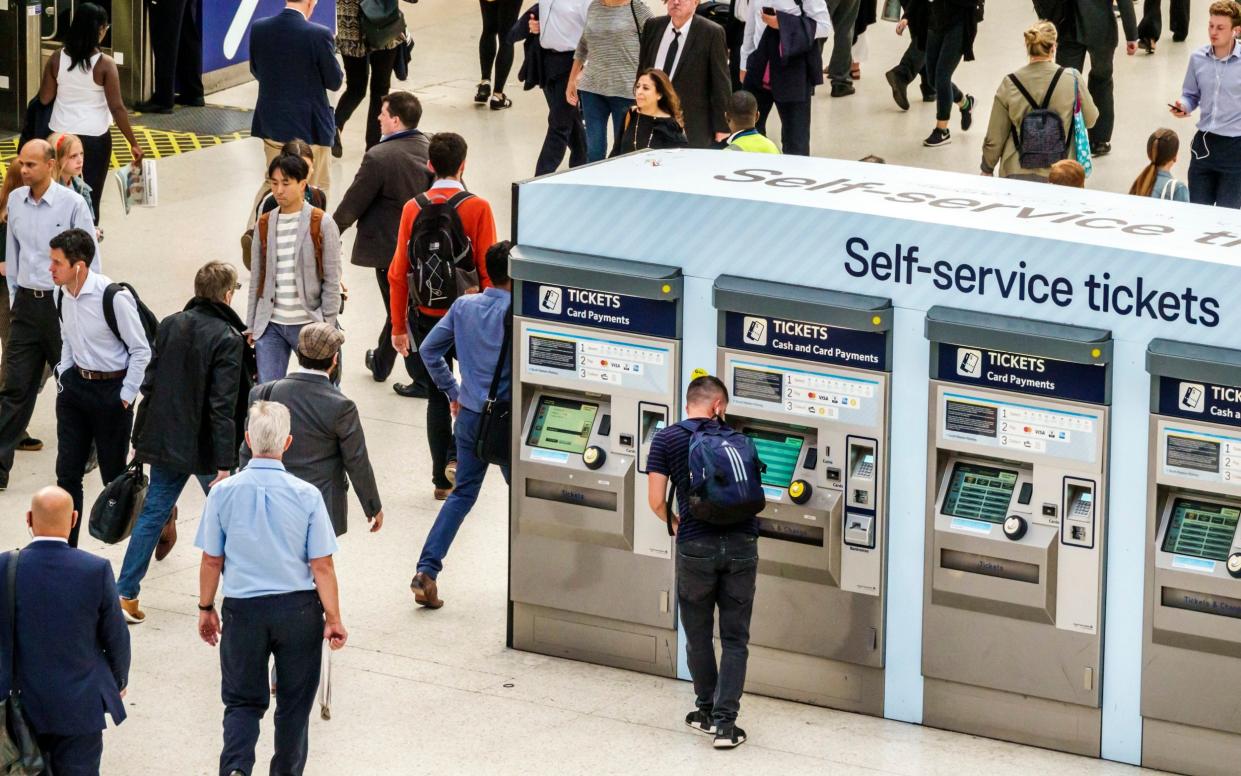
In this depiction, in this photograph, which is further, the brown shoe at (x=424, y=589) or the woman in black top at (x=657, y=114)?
the woman in black top at (x=657, y=114)

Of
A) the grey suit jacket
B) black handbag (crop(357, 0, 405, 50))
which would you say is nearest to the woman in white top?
black handbag (crop(357, 0, 405, 50))

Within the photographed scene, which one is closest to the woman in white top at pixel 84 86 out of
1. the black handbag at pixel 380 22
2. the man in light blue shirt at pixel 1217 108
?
the black handbag at pixel 380 22

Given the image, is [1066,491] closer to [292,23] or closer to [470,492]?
[470,492]

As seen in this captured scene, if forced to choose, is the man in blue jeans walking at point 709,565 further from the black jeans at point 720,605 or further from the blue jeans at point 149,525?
the blue jeans at point 149,525

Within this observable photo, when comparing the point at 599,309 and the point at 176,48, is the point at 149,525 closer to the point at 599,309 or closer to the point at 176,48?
the point at 599,309

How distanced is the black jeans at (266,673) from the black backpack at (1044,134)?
20.1ft

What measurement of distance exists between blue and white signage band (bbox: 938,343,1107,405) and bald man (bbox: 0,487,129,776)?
3.00 meters

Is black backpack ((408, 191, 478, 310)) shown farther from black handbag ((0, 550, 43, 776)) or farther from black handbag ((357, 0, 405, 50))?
black handbag ((357, 0, 405, 50))

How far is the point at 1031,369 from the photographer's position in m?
7.25

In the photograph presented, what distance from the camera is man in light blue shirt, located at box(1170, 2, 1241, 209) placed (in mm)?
11828

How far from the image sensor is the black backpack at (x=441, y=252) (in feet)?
32.1

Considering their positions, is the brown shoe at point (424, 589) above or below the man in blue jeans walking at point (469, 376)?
below

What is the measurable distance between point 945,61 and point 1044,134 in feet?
13.4

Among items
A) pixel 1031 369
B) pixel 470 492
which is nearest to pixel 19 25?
pixel 470 492
